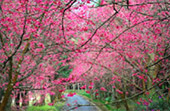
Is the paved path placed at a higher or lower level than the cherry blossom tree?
lower

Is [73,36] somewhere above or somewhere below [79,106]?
above

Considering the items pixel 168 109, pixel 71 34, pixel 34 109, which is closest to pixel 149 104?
pixel 168 109

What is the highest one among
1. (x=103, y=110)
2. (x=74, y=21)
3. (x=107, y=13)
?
(x=107, y=13)

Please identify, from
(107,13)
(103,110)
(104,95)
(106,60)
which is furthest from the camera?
(104,95)

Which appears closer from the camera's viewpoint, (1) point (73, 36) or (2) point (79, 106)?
(2) point (79, 106)

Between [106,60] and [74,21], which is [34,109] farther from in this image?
[74,21]

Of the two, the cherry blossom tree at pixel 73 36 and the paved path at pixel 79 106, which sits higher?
the cherry blossom tree at pixel 73 36

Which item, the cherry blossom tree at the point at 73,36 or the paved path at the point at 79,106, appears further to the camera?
the cherry blossom tree at the point at 73,36

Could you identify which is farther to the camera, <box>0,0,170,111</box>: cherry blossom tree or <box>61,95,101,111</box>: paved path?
<box>0,0,170,111</box>: cherry blossom tree

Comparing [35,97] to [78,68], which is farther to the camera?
[78,68]

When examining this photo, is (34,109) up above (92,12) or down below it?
below

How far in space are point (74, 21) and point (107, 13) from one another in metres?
4.55

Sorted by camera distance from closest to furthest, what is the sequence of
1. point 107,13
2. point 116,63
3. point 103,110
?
1. point 107,13
2. point 116,63
3. point 103,110

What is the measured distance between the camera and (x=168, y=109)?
27.7ft
